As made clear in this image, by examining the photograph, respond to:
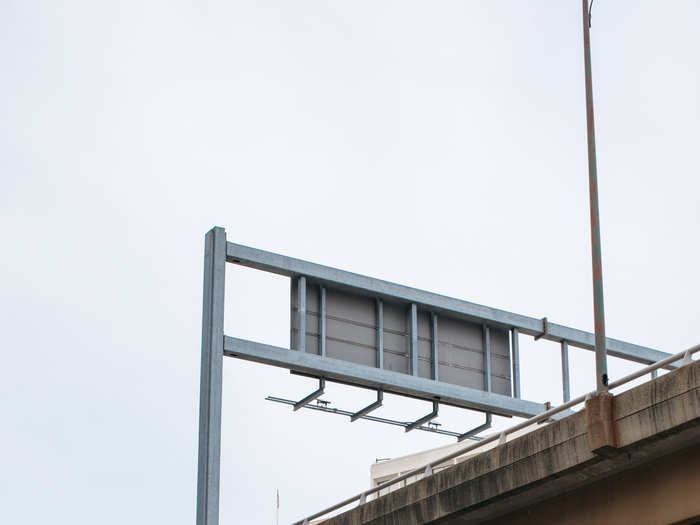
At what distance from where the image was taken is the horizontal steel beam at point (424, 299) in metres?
25.6

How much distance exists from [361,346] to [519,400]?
153 inches

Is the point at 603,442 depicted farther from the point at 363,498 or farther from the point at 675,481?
the point at 363,498

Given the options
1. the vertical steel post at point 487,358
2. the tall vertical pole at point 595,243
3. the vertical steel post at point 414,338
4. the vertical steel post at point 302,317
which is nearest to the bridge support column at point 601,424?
the tall vertical pole at point 595,243

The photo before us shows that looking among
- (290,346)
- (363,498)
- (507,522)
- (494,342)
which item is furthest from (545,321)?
(507,522)

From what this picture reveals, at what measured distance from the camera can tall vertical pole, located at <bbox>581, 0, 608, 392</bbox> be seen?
16.3 m

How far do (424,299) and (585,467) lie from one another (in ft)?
38.1

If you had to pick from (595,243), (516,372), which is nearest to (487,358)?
(516,372)

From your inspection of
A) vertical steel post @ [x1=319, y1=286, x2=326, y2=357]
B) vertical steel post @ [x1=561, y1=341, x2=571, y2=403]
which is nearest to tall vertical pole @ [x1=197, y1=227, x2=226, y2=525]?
vertical steel post @ [x1=319, y1=286, x2=326, y2=357]

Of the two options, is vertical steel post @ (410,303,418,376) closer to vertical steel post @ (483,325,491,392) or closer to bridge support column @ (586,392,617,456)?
vertical steel post @ (483,325,491,392)

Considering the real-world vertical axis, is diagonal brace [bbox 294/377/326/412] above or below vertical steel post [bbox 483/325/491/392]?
below

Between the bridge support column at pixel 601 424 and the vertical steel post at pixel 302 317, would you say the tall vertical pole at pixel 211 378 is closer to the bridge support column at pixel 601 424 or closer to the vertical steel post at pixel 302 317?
the vertical steel post at pixel 302 317

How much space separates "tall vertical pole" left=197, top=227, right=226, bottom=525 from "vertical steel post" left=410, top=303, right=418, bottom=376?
4.09 metres

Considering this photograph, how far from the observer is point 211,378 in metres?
24.5

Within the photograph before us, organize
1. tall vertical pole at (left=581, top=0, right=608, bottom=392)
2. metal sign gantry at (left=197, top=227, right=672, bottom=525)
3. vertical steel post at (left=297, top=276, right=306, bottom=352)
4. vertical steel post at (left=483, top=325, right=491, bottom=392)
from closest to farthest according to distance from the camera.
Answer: tall vertical pole at (left=581, top=0, right=608, bottom=392)
metal sign gantry at (left=197, top=227, right=672, bottom=525)
vertical steel post at (left=297, top=276, right=306, bottom=352)
vertical steel post at (left=483, top=325, right=491, bottom=392)
